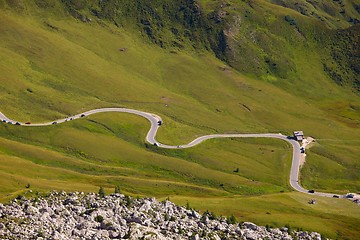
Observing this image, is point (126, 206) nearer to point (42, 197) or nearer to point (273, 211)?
point (42, 197)

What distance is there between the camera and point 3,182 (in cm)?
15462

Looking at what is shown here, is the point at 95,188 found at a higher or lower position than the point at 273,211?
lower

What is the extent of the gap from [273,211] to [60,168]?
79.6 meters

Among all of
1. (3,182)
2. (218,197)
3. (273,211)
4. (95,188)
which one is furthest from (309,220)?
(3,182)

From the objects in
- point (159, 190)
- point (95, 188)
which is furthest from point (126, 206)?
point (159, 190)

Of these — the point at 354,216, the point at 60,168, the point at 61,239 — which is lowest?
the point at 60,168

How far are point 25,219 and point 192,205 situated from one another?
209 feet

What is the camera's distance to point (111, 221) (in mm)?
130625

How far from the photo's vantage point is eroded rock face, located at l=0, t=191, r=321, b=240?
119m

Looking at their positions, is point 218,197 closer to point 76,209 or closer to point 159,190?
point 159,190

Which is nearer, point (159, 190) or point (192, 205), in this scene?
point (192, 205)

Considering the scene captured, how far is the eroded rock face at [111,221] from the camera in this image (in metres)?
119

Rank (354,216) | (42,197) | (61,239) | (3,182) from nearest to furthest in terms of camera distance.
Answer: (61,239) → (42,197) → (3,182) → (354,216)

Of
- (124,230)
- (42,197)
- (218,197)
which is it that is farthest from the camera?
(218,197)
